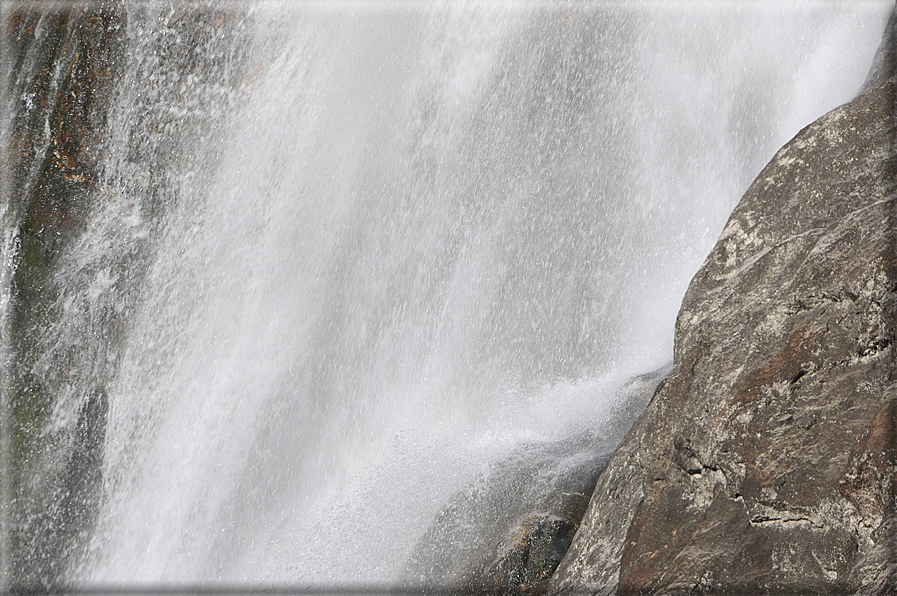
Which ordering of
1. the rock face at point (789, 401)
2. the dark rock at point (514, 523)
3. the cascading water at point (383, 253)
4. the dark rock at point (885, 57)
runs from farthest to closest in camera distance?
the cascading water at point (383, 253) → the dark rock at point (885, 57) → the dark rock at point (514, 523) → the rock face at point (789, 401)

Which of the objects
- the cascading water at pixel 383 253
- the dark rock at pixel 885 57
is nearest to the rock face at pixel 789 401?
the cascading water at pixel 383 253

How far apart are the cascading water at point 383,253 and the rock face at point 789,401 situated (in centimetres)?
117

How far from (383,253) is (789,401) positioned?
3115 mm

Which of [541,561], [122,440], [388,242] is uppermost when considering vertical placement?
[388,242]

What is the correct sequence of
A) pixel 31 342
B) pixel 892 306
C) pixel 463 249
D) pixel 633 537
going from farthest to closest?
1. pixel 463 249
2. pixel 31 342
3. pixel 633 537
4. pixel 892 306

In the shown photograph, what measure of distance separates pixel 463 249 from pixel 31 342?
3.23m

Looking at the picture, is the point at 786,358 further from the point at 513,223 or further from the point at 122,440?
the point at 122,440

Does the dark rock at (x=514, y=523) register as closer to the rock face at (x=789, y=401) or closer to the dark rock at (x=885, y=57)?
the rock face at (x=789, y=401)

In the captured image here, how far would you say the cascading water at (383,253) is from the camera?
13.3ft

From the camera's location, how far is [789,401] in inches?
101

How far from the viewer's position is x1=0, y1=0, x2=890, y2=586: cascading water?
4066 mm

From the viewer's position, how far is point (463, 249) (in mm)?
4973

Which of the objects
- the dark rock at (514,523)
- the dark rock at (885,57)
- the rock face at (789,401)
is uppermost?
the dark rock at (885,57)

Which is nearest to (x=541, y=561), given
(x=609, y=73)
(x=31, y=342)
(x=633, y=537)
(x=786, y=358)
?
(x=633, y=537)
